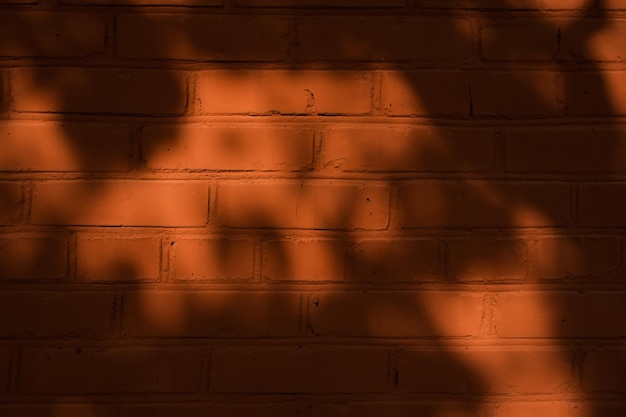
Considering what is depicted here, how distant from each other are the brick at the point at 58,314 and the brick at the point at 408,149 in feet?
2.10

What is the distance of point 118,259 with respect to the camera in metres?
1.52

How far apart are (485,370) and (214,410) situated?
66 cm

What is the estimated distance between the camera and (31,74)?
1536 millimetres

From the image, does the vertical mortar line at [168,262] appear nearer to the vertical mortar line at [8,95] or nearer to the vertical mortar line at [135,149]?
the vertical mortar line at [135,149]

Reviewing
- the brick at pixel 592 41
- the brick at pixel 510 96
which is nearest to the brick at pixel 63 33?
the brick at pixel 510 96

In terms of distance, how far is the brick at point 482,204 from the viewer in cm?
155

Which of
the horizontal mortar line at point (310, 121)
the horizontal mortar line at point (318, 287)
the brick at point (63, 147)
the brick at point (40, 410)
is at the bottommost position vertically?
the brick at point (40, 410)

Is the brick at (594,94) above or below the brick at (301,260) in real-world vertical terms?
above

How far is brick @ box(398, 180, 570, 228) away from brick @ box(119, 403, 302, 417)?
20.8 inches

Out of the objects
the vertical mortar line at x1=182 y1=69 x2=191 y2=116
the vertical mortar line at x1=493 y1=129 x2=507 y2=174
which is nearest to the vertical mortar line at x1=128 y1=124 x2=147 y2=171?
the vertical mortar line at x1=182 y1=69 x2=191 y2=116

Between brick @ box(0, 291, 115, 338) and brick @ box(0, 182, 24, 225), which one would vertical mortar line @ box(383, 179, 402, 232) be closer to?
brick @ box(0, 291, 115, 338)

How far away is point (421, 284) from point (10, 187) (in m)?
1.00

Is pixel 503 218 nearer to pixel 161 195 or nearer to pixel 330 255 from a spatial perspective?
pixel 330 255

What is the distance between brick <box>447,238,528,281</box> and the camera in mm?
1549
